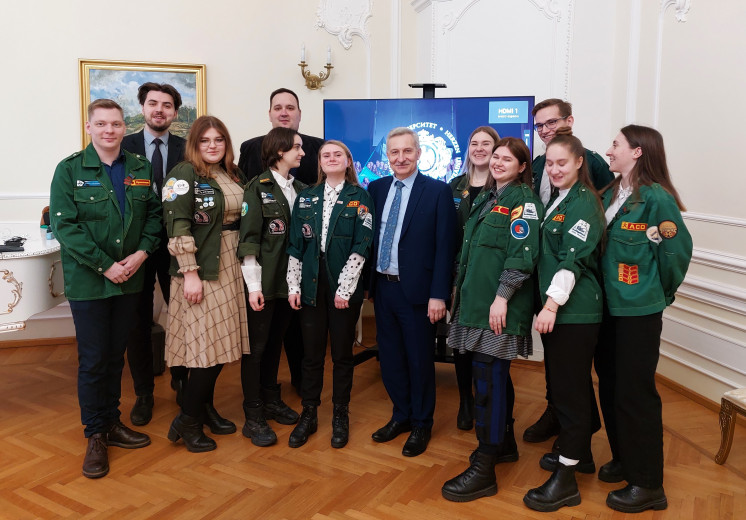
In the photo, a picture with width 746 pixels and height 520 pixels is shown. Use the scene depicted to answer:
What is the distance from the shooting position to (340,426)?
3244mm

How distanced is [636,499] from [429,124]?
264 centimetres

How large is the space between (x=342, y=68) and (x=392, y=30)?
53 centimetres

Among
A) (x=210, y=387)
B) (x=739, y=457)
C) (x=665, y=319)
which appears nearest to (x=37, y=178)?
(x=210, y=387)

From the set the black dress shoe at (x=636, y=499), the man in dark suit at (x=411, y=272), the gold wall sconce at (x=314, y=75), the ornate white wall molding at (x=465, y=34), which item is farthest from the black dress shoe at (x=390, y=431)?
the gold wall sconce at (x=314, y=75)

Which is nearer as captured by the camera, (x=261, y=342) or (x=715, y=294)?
(x=261, y=342)

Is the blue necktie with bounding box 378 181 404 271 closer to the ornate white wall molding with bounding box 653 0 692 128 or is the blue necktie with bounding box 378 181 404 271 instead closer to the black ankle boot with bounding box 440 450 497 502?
the black ankle boot with bounding box 440 450 497 502

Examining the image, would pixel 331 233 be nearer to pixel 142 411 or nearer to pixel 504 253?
pixel 504 253

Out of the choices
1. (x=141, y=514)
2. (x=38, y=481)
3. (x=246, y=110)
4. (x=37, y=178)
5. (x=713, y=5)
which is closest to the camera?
(x=141, y=514)

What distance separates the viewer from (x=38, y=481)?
284 centimetres

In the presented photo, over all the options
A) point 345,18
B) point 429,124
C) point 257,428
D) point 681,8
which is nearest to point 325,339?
point 257,428

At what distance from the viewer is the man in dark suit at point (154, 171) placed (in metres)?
3.50

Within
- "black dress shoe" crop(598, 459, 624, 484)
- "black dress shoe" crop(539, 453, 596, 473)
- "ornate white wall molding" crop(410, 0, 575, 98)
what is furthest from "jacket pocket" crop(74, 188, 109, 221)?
"ornate white wall molding" crop(410, 0, 575, 98)

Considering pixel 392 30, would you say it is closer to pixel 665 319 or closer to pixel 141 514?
pixel 665 319

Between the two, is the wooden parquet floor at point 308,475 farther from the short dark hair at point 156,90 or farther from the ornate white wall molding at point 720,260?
the short dark hair at point 156,90
